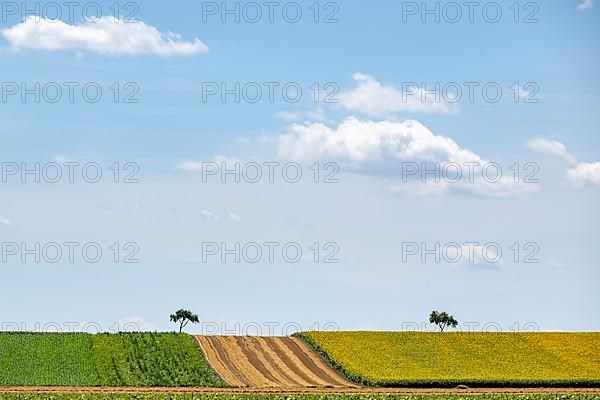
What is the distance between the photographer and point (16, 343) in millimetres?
87812

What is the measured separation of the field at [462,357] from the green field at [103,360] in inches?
466

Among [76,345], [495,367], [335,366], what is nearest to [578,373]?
[495,367]

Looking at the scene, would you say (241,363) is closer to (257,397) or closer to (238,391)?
(238,391)

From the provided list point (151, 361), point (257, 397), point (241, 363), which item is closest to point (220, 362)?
point (241, 363)

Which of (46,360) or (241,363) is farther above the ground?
(46,360)

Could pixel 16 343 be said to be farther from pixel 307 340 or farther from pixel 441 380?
pixel 441 380

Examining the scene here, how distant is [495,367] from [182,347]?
83.9 ft

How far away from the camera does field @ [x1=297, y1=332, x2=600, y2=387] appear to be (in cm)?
8100

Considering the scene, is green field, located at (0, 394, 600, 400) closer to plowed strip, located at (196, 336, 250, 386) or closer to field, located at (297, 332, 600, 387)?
plowed strip, located at (196, 336, 250, 386)

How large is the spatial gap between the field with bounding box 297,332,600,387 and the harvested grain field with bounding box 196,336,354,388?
56.2 inches

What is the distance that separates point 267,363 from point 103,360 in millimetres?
12826

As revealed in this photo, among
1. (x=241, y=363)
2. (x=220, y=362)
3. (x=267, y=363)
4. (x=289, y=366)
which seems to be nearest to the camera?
(x=220, y=362)

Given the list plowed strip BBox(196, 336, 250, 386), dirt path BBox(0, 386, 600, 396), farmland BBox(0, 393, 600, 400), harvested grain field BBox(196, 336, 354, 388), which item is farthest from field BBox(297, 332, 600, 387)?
farmland BBox(0, 393, 600, 400)

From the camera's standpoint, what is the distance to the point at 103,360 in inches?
3268
